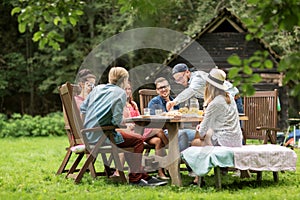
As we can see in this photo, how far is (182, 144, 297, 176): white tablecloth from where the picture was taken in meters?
6.07

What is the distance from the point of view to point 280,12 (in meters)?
3.61

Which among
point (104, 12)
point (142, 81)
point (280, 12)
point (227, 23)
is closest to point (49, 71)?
point (104, 12)

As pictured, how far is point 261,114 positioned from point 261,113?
14 mm

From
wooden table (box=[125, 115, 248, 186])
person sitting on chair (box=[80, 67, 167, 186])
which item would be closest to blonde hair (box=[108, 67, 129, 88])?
person sitting on chair (box=[80, 67, 167, 186])

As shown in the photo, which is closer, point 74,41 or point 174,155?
point 174,155

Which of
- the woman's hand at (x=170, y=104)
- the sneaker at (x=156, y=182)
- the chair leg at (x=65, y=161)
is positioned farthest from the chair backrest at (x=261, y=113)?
the chair leg at (x=65, y=161)

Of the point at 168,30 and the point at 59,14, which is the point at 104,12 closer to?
the point at 168,30

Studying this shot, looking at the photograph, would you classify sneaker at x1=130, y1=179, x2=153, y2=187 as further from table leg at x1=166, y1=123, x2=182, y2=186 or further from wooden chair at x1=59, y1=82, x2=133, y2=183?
table leg at x1=166, y1=123, x2=182, y2=186

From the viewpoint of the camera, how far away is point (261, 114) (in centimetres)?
801

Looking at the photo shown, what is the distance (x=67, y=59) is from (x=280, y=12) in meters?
22.1

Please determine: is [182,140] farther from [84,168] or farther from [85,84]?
[85,84]

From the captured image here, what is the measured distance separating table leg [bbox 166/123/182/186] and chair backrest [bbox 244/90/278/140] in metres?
1.61

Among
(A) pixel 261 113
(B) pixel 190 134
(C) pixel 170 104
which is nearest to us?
(B) pixel 190 134

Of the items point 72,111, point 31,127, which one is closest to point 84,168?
point 72,111
